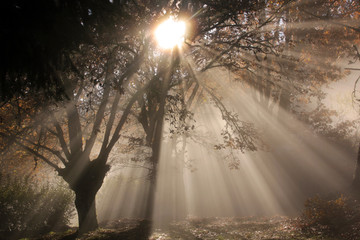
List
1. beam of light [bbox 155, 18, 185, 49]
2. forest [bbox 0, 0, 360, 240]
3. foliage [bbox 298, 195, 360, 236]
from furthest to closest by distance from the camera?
beam of light [bbox 155, 18, 185, 49]
foliage [bbox 298, 195, 360, 236]
forest [bbox 0, 0, 360, 240]

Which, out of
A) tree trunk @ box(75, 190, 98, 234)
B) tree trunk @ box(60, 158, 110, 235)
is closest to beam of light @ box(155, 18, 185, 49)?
tree trunk @ box(60, 158, 110, 235)

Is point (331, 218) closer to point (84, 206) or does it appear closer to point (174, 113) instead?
point (174, 113)

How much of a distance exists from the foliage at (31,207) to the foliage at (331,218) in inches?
490

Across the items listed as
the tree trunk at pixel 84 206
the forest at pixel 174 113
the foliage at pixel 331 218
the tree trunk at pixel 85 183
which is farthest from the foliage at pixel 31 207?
the foliage at pixel 331 218

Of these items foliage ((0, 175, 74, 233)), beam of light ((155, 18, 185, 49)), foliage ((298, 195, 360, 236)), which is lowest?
foliage ((298, 195, 360, 236))

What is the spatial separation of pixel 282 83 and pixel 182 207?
46.3 ft

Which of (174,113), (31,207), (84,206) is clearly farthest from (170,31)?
(31,207)

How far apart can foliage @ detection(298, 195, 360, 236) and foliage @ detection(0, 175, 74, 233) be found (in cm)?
1244

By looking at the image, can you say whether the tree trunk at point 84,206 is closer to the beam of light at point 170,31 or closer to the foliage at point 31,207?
the foliage at point 31,207

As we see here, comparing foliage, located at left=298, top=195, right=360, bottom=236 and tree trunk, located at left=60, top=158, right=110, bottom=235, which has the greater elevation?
tree trunk, located at left=60, top=158, right=110, bottom=235

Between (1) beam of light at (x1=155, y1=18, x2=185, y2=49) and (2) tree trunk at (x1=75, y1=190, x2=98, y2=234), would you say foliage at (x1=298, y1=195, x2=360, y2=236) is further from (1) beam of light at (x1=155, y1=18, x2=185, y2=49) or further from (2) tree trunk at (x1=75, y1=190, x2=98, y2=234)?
(2) tree trunk at (x1=75, y1=190, x2=98, y2=234)

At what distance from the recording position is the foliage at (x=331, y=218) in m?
8.14

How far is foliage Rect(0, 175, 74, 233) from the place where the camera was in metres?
11.8

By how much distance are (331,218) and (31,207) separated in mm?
13374
